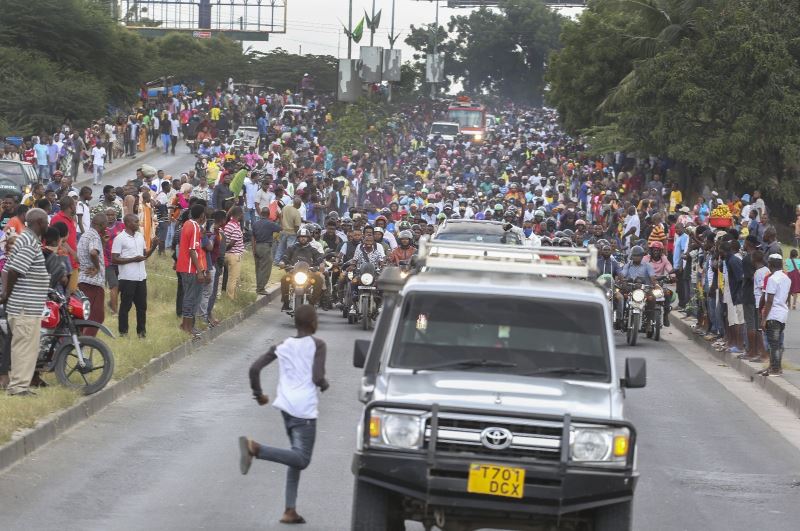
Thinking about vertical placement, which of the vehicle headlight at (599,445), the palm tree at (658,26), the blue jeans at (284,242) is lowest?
the blue jeans at (284,242)

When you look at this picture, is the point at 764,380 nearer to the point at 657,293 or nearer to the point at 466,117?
the point at 657,293

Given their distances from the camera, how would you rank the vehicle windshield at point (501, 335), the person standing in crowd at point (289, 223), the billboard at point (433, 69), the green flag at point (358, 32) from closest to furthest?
the vehicle windshield at point (501, 335)
the person standing in crowd at point (289, 223)
the green flag at point (358, 32)
the billboard at point (433, 69)

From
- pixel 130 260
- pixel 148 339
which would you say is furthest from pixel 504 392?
pixel 148 339

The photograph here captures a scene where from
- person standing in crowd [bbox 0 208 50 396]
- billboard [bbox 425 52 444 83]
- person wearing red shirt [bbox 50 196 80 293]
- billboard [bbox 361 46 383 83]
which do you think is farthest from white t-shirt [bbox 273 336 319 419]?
billboard [bbox 425 52 444 83]

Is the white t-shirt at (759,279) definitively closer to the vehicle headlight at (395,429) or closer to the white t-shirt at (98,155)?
the vehicle headlight at (395,429)

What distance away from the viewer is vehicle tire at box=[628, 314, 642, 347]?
25531 mm

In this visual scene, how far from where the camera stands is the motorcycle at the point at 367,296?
26062 millimetres

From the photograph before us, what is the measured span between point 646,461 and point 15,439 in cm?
551

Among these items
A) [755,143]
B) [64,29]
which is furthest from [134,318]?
[64,29]

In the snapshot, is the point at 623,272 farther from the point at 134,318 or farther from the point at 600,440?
the point at 600,440

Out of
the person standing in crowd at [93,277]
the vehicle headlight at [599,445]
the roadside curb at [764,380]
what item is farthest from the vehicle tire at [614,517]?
the person standing in crowd at [93,277]

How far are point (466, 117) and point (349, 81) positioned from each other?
2547cm

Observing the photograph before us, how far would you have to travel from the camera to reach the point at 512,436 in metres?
9.20

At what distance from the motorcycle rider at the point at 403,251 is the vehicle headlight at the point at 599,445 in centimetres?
1713
